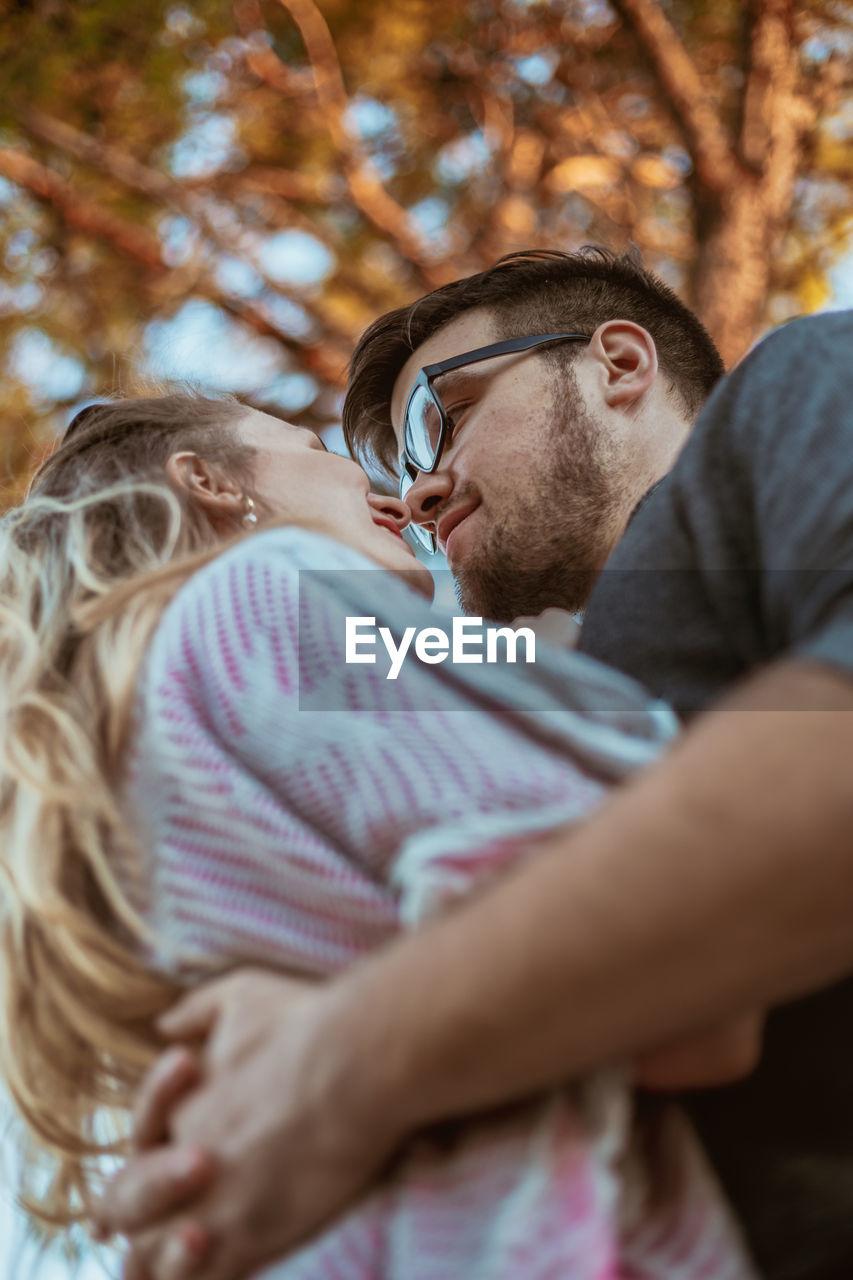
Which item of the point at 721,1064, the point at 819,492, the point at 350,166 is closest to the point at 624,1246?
the point at 721,1064

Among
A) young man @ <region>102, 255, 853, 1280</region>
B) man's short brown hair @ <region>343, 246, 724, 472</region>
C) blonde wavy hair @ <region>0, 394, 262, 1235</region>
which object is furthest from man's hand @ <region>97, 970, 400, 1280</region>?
man's short brown hair @ <region>343, 246, 724, 472</region>

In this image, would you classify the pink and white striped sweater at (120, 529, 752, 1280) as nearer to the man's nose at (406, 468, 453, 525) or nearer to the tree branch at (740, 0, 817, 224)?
the man's nose at (406, 468, 453, 525)

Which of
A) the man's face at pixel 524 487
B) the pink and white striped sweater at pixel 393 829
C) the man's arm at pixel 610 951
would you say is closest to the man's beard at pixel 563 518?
the man's face at pixel 524 487

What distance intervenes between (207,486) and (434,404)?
87 cm

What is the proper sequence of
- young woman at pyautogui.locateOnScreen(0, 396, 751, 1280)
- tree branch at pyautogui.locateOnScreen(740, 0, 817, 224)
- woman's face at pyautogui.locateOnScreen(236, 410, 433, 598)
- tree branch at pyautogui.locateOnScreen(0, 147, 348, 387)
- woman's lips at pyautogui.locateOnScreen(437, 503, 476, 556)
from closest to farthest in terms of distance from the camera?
1. young woman at pyautogui.locateOnScreen(0, 396, 751, 1280)
2. woman's face at pyautogui.locateOnScreen(236, 410, 433, 598)
3. woman's lips at pyautogui.locateOnScreen(437, 503, 476, 556)
4. tree branch at pyautogui.locateOnScreen(740, 0, 817, 224)
5. tree branch at pyautogui.locateOnScreen(0, 147, 348, 387)

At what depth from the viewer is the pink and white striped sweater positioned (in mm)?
1052

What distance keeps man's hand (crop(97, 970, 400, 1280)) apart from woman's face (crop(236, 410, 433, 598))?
1189mm

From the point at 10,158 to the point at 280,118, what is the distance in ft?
4.73

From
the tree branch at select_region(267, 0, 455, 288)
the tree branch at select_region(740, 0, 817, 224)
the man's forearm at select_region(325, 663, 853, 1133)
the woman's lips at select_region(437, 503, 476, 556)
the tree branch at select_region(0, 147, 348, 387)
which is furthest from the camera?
the tree branch at select_region(267, 0, 455, 288)

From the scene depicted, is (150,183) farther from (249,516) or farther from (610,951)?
(610,951)

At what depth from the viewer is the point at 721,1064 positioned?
111 cm

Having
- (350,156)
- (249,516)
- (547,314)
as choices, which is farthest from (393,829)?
(350,156)

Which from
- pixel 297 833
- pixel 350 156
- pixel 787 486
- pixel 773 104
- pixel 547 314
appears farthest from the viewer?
pixel 350 156

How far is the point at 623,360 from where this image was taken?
2926mm
